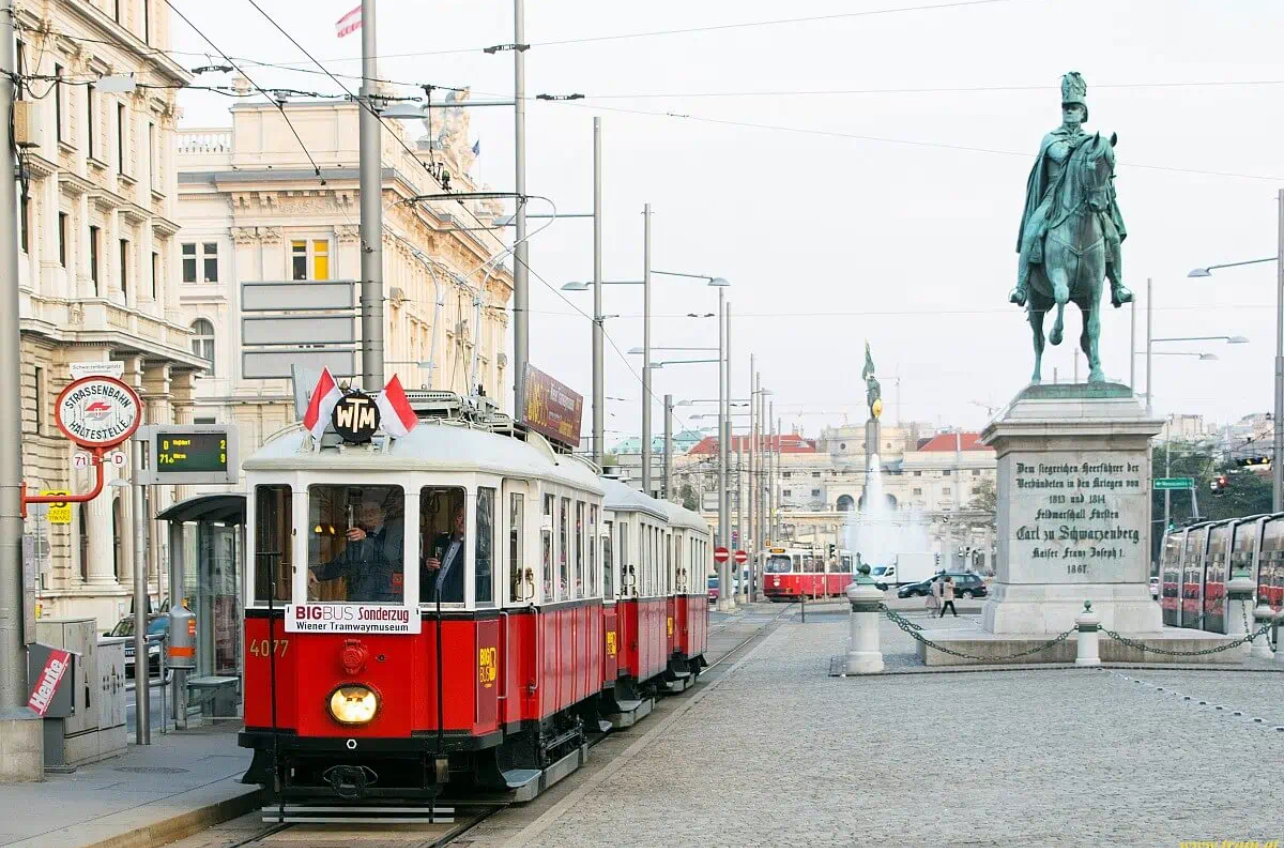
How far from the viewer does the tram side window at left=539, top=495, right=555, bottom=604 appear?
48.9ft

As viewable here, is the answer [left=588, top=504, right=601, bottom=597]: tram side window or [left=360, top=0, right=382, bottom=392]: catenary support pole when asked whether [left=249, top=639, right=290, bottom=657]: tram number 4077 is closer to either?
[left=588, top=504, right=601, bottom=597]: tram side window

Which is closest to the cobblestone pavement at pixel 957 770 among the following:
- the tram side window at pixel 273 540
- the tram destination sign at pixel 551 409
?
the tram side window at pixel 273 540

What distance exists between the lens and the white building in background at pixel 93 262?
47.9 metres

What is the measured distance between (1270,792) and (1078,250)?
55.5 ft

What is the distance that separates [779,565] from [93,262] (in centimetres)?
5250

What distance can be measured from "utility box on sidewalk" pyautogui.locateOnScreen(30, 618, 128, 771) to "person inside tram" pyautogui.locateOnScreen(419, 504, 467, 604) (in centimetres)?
412

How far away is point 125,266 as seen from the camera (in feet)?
180

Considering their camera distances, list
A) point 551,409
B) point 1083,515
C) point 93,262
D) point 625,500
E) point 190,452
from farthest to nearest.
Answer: point 93,262 < point 1083,515 < point 625,500 < point 551,409 < point 190,452

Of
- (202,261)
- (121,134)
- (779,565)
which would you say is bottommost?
(779,565)

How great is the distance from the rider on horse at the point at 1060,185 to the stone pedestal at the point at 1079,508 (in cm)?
205

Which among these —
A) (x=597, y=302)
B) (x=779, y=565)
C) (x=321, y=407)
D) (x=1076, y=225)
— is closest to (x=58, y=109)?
(x=597, y=302)

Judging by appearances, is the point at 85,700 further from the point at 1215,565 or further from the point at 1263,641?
the point at 1215,565

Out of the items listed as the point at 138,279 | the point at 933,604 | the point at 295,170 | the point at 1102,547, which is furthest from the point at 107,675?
the point at 295,170

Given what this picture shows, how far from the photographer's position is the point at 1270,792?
44.7 feet
